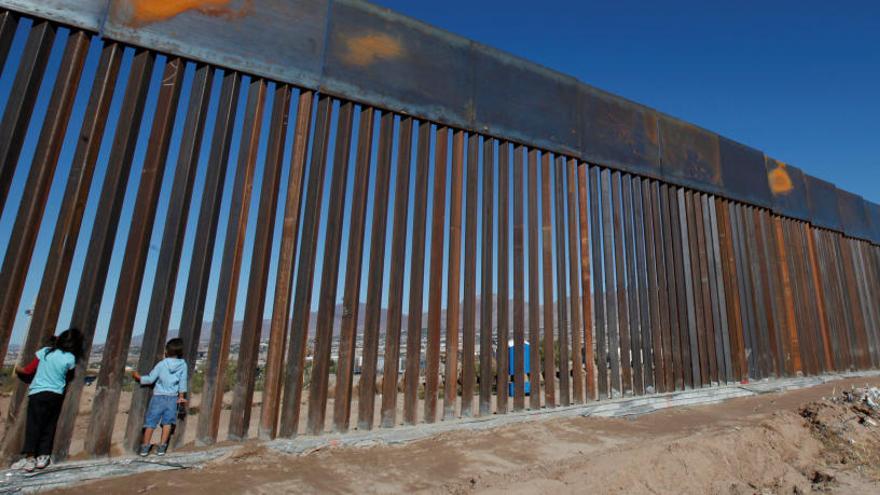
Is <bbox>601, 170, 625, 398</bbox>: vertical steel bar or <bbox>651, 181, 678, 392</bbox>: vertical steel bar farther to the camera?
<bbox>651, 181, 678, 392</bbox>: vertical steel bar

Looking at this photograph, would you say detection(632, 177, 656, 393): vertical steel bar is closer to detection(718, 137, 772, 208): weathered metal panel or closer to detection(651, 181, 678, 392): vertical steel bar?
detection(651, 181, 678, 392): vertical steel bar

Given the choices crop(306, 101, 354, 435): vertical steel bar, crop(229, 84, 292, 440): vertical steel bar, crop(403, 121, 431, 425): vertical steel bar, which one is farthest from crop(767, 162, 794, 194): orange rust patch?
crop(229, 84, 292, 440): vertical steel bar

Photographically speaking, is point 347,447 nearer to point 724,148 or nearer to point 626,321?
point 626,321

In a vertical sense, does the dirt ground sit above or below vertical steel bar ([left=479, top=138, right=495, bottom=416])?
below

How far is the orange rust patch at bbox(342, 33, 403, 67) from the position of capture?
17.1ft

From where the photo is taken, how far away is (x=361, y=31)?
5301 millimetres

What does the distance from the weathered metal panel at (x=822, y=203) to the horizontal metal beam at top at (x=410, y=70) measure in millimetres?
4007

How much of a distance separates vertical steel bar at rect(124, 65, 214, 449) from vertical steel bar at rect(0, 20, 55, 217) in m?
1.11

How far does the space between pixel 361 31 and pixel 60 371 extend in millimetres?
4272

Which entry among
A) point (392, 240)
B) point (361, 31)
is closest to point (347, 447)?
point (392, 240)

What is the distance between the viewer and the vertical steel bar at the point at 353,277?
4625 millimetres

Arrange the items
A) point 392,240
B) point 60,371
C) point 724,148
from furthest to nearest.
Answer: point 724,148, point 392,240, point 60,371

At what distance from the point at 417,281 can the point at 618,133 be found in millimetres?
4475

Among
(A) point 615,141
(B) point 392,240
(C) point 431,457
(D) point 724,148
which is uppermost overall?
(D) point 724,148
